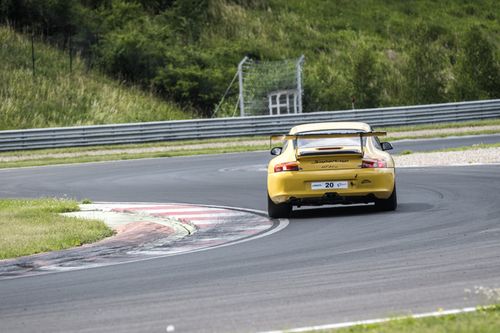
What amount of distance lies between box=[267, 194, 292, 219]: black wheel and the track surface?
0.33 m

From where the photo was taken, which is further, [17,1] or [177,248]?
[17,1]

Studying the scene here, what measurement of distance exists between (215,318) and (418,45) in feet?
131

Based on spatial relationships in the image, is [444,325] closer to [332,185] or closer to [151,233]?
[151,233]

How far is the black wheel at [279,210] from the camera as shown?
1552 cm

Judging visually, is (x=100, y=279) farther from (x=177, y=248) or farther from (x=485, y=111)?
(x=485, y=111)

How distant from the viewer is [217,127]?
124 ft

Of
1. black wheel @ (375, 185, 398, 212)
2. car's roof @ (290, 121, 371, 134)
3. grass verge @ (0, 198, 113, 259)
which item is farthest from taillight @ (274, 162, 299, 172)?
grass verge @ (0, 198, 113, 259)

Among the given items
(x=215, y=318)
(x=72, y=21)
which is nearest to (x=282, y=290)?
(x=215, y=318)

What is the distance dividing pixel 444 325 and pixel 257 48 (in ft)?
148

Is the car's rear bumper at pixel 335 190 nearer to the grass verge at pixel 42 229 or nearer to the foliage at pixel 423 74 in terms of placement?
the grass verge at pixel 42 229

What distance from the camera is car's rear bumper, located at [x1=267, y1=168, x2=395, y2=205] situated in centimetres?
1516

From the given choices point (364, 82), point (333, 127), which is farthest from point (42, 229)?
point (364, 82)

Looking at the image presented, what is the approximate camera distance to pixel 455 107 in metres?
39.7

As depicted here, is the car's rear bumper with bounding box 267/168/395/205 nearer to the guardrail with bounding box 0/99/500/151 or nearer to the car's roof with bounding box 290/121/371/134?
the car's roof with bounding box 290/121/371/134
